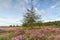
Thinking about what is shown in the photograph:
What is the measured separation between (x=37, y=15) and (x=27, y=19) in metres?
1.74

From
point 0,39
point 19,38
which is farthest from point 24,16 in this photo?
point 19,38

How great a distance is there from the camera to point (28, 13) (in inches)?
1182

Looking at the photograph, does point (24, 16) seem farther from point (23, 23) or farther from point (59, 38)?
point (59, 38)

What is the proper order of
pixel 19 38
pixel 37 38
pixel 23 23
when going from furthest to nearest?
pixel 23 23 → pixel 37 38 → pixel 19 38

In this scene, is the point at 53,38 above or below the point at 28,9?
below

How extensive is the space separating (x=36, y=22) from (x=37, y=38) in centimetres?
2300

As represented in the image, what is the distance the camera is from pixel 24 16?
3042 cm

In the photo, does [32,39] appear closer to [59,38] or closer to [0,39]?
[59,38]

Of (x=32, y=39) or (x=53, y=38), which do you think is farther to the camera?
(x=53, y=38)

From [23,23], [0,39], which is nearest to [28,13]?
[23,23]

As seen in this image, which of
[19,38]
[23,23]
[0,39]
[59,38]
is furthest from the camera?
[23,23]

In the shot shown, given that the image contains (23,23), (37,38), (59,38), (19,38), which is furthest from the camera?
(23,23)

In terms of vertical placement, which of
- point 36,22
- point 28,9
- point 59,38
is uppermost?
point 28,9

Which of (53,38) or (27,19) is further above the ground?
(27,19)
